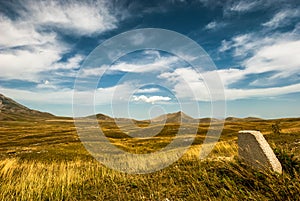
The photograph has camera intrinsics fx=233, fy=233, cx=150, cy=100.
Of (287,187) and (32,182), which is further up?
(287,187)

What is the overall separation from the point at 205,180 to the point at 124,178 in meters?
3.84

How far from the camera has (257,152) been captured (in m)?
8.80

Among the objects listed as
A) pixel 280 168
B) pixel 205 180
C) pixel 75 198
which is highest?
pixel 280 168

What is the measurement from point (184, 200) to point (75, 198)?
4020mm

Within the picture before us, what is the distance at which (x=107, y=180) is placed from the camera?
10.8 metres

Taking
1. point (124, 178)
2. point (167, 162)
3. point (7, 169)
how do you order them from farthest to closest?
point (167, 162)
point (7, 169)
point (124, 178)

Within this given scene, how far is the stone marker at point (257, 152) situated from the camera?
26.9ft

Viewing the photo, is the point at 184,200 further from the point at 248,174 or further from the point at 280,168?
the point at 280,168

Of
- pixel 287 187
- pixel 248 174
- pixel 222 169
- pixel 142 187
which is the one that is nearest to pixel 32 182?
pixel 142 187

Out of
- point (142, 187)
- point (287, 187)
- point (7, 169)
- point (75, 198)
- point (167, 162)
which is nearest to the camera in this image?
point (287, 187)

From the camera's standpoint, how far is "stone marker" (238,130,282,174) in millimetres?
8203

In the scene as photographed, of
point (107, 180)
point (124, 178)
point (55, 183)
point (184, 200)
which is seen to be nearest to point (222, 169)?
point (184, 200)

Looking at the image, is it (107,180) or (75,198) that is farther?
(107,180)

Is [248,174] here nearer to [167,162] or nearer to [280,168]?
→ [280,168]
